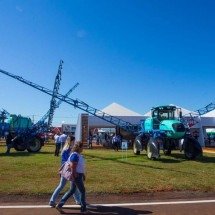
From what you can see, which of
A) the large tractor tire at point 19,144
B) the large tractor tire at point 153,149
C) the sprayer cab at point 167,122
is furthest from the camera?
the large tractor tire at point 19,144

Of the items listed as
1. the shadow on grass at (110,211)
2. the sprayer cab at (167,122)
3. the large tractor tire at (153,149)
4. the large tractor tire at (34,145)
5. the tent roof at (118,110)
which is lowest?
the shadow on grass at (110,211)

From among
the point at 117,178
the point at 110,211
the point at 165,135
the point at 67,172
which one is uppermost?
the point at 165,135

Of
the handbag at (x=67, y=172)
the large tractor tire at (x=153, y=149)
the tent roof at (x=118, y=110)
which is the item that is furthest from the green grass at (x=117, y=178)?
the tent roof at (x=118, y=110)

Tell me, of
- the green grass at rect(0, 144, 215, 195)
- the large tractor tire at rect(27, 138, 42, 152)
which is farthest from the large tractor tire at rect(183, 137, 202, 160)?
the large tractor tire at rect(27, 138, 42, 152)

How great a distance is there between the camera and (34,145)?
3123cm

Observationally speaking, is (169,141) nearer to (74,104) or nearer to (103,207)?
(74,104)

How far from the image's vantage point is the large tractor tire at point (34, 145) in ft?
102

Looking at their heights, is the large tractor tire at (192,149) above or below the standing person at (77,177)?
above

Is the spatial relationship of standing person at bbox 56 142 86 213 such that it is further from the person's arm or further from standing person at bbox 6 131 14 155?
standing person at bbox 6 131 14 155

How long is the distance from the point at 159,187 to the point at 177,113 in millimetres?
13683

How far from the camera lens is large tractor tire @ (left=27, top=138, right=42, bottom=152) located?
31.0m

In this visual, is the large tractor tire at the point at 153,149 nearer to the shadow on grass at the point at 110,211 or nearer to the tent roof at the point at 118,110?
the shadow on grass at the point at 110,211

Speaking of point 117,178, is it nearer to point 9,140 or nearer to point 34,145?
point 9,140

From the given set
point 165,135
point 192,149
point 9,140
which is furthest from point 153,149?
point 9,140
